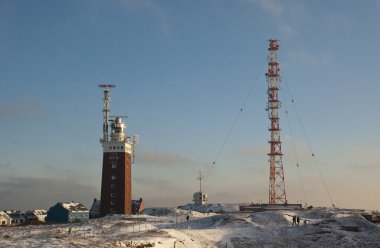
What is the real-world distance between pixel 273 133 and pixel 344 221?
128 ft

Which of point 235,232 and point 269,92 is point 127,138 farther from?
point 235,232

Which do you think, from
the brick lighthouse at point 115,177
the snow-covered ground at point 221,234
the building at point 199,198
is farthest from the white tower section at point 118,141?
the building at point 199,198

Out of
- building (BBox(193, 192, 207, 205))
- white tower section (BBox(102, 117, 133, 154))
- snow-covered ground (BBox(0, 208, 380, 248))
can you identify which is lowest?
snow-covered ground (BBox(0, 208, 380, 248))

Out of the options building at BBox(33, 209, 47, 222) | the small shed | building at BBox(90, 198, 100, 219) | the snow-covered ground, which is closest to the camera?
the snow-covered ground

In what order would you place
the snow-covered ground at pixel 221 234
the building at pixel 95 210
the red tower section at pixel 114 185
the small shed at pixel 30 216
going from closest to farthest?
the snow-covered ground at pixel 221 234
the red tower section at pixel 114 185
the building at pixel 95 210
the small shed at pixel 30 216

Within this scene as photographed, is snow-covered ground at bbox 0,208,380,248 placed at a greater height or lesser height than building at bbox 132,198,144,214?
lesser

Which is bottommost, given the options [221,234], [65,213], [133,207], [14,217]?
[221,234]

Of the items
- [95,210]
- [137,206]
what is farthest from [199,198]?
[95,210]

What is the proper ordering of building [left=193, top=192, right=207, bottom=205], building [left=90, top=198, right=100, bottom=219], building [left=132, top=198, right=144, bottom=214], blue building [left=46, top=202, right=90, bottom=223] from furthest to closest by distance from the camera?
building [left=193, top=192, right=207, bottom=205]
building [left=132, top=198, right=144, bottom=214]
blue building [left=46, top=202, right=90, bottom=223]
building [left=90, top=198, right=100, bottom=219]

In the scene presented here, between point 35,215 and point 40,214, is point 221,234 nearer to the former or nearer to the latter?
point 35,215

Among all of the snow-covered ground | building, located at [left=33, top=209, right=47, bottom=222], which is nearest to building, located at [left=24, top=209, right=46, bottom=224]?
building, located at [left=33, top=209, right=47, bottom=222]

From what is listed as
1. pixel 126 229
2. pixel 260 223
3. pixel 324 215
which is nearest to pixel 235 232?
pixel 260 223

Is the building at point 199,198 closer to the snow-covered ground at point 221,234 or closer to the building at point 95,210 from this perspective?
the building at point 95,210

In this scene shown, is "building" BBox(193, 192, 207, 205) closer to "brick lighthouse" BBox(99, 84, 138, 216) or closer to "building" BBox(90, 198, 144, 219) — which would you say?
"building" BBox(90, 198, 144, 219)
